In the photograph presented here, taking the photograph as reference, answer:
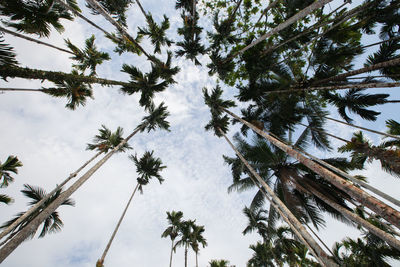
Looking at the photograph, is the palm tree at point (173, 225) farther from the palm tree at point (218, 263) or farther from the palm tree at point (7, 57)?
the palm tree at point (7, 57)

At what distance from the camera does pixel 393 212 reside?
2961 millimetres

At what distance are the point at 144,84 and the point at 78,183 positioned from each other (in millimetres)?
6384

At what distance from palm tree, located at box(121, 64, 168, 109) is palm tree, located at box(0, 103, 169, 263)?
160 cm

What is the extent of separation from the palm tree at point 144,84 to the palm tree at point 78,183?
1.60 m

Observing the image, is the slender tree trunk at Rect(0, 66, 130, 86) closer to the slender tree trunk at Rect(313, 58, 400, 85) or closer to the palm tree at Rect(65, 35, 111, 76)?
the palm tree at Rect(65, 35, 111, 76)

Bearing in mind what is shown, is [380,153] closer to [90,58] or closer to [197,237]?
[90,58]

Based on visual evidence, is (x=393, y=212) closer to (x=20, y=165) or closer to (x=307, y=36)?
(x=307, y=36)

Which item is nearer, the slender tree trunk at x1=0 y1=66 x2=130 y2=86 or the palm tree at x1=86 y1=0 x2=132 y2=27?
the slender tree trunk at x1=0 y1=66 x2=130 y2=86

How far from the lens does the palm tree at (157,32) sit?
10973 millimetres

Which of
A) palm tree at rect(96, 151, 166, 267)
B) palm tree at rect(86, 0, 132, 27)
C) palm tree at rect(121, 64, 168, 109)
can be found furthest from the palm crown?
palm tree at rect(86, 0, 132, 27)

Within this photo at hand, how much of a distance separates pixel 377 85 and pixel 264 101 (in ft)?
19.5

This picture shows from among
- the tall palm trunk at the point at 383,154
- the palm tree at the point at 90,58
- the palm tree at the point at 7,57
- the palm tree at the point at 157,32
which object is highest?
the palm tree at the point at 157,32

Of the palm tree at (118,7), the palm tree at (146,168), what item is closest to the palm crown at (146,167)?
the palm tree at (146,168)

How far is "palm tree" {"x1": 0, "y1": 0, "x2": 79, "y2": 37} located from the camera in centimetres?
477
